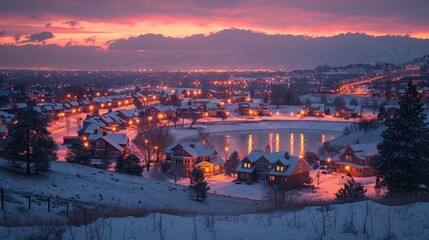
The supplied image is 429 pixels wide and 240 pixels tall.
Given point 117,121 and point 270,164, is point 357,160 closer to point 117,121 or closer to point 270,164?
point 270,164

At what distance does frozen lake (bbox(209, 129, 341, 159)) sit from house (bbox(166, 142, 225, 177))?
4011mm

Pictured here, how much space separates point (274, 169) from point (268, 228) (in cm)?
2064

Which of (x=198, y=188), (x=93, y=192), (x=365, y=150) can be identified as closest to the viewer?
(x=93, y=192)

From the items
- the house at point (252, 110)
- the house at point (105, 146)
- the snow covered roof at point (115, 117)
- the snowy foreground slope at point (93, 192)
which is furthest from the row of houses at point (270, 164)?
the house at point (252, 110)

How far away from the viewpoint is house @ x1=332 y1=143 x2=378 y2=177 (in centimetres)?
2641

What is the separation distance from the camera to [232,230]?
4.56m

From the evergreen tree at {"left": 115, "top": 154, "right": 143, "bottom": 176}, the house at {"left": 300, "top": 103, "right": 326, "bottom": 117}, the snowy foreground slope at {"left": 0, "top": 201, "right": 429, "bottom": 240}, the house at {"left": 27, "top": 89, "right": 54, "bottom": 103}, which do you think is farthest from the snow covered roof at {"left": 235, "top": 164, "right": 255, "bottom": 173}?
the house at {"left": 27, "top": 89, "right": 54, "bottom": 103}

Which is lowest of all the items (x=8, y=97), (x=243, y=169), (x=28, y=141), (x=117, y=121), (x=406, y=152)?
(x=243, y=169)

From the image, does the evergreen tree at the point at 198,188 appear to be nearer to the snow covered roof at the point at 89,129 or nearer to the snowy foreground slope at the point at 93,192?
the snowy foreground slope at the point at 93,192

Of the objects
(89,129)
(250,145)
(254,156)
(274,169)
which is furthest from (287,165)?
(89,129)

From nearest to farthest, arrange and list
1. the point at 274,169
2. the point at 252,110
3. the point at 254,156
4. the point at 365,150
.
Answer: the point at 274,169, the point at 254,156, the point at 365,150, the point at 252,110

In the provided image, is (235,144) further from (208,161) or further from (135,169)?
(135,169)

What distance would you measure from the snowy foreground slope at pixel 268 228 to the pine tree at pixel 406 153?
28.3 ft

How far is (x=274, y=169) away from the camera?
25.0m
